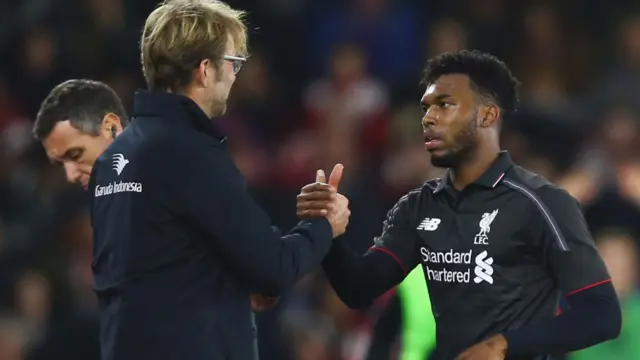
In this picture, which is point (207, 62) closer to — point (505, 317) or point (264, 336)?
point (505, 317)

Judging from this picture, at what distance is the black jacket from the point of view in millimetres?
3596

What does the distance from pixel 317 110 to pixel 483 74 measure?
4683mm

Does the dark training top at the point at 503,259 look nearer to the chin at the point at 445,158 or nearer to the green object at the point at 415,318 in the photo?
the chin at the point at 445,158

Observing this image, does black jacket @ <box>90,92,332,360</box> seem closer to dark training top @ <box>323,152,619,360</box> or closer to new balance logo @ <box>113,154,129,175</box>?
new balance logo @ <box>113,154,129,175</box>

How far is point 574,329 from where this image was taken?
3594 millimetres

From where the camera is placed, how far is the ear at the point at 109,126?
4.40 metres

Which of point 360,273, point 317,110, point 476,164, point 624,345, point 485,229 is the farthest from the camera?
point 317,110

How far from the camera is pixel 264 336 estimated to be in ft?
23.6

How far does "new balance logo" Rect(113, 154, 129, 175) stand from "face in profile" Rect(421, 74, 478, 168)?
0.91 metres

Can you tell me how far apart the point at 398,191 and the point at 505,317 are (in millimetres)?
4109

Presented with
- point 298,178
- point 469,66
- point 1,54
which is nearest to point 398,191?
point 298,178

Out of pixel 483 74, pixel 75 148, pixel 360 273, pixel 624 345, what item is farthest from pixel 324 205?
pixel 624 345

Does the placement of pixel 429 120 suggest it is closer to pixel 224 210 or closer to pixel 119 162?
pixel 224 210

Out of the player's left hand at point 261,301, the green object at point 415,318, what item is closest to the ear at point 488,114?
the player's left hand at point 261,301
